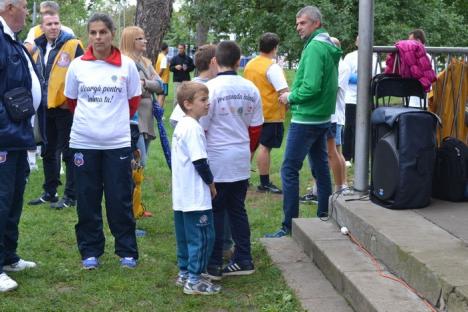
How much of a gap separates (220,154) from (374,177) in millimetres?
1337

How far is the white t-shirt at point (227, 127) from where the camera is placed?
504cm

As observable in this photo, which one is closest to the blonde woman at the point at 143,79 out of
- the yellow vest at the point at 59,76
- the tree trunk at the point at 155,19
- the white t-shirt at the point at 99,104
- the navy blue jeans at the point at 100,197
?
the white t-shirt at the point at 99,104

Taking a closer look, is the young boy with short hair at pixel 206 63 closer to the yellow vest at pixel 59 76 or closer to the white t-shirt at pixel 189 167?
the white t-shirt at pixel 189 167

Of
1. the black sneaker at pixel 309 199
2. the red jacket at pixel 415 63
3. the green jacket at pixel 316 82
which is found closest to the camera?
the red jacket at pixel 415 63

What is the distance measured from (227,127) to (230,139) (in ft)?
0.30

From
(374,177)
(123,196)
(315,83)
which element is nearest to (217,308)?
(123,196)

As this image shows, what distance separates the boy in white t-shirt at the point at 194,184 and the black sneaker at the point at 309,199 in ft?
10.5

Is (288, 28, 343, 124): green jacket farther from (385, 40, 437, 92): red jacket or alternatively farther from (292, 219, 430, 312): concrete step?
(292, 219, 430, 312): concrete step

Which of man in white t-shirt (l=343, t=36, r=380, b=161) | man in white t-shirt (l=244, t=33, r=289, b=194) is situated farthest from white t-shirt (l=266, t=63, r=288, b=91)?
man in white t-shirt (l=343, t=36, r=380, b=161)

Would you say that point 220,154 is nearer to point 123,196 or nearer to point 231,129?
point 231,129

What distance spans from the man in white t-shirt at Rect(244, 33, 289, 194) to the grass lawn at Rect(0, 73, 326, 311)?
5.54 ft

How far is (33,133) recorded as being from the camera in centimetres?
507

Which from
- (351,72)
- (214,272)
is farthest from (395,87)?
(351,72)

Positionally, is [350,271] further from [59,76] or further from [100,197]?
[59,76]
